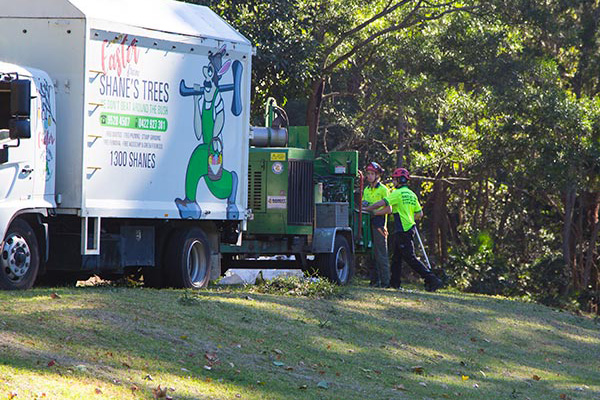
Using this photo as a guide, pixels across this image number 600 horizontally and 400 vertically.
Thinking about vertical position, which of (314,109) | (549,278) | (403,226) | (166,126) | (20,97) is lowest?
(549,278)

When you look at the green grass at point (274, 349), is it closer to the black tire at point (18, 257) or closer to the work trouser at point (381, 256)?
the black tire at point (18, 257)

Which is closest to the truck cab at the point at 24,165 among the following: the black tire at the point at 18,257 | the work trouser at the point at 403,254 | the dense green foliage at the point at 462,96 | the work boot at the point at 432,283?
the black tire at the point at 18,257

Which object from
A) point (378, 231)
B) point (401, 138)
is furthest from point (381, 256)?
point (401, 138)

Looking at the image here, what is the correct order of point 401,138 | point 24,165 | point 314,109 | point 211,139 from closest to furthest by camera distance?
point 24,165 → point 211,139 → point 314,109 → point 401,138

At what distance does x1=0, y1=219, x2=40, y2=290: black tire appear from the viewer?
11258mm

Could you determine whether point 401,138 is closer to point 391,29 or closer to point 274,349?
point 391,29

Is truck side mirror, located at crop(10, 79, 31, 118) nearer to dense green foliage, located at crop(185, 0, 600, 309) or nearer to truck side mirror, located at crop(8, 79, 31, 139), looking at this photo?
truck side mirror, located at crop(8, 79, 31, 139)

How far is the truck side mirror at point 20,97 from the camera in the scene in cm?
1077

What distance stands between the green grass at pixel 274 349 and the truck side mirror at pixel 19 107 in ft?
5.11

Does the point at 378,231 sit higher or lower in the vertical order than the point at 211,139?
lower

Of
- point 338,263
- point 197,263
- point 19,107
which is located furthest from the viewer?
point 338,263

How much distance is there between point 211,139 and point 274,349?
4369 millimetres

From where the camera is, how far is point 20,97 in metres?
10.8

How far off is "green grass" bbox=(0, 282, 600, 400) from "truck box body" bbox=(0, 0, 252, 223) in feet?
3.93
